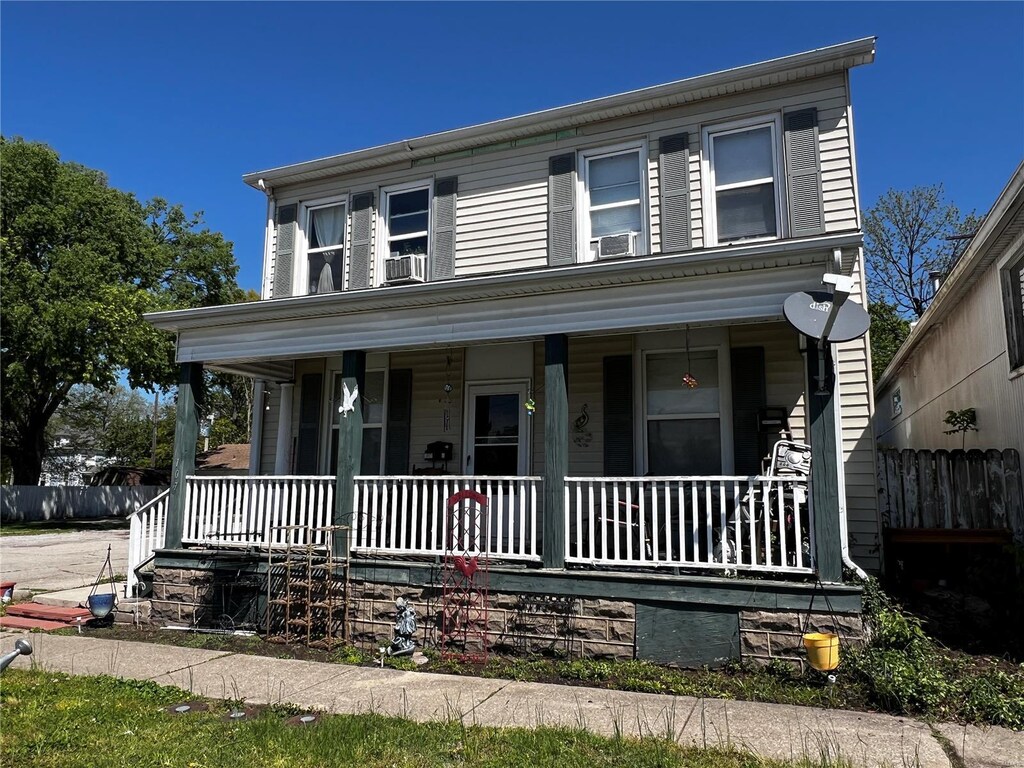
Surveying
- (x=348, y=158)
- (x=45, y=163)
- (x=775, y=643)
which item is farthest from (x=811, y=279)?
(x=45, y=163)

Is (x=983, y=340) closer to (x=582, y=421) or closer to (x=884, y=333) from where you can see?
(x=582, y=421)

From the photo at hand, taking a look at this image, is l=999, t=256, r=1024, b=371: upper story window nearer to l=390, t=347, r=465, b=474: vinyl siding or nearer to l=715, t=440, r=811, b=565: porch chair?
l=715, t=440, r=811, b=565: porch chair

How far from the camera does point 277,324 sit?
838 centimetres

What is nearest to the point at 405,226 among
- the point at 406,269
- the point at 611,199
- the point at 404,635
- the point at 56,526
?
the point at 406,269

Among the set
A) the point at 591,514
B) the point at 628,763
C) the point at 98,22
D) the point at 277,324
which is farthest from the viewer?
the point at 98,22

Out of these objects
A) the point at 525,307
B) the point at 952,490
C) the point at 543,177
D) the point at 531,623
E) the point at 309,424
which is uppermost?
the point at 543,177

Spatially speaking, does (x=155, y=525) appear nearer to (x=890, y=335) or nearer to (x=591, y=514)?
(x=591, y=514)

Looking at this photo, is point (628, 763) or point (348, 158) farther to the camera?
point (348, 158)

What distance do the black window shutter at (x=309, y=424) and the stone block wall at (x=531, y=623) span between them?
11.7 ft

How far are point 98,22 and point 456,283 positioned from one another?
8.18m

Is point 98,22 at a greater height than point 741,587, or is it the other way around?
point 98,22

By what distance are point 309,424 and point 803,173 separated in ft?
24.5

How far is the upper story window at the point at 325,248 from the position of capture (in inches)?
420

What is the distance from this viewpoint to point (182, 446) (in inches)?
340
